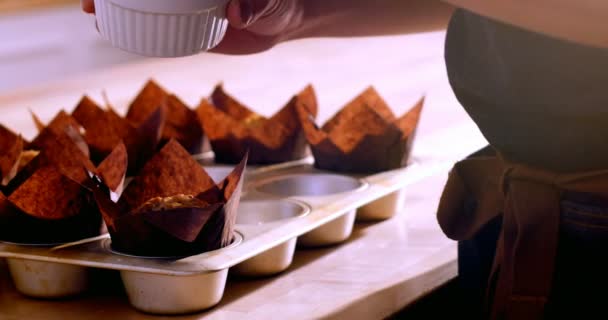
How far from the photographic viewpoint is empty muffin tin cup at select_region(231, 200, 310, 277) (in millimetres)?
931

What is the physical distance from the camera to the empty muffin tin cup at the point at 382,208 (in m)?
1.14

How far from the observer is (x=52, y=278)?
87 cm

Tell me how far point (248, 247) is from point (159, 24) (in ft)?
0.73

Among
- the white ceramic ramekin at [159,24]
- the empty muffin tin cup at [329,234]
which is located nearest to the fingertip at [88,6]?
the white ceramic ramekin at [159,24]

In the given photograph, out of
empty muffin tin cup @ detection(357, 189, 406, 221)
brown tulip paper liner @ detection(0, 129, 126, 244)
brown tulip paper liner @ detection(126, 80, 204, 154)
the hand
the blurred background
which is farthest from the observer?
the blurred background

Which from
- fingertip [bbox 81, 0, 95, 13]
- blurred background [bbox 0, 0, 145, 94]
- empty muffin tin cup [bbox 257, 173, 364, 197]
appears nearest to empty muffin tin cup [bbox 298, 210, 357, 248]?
empty muffin tin cup [bbox 257, 173, 364, 197]

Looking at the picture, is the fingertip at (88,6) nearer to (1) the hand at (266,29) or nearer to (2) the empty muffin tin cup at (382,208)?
(1) the hand at (266,29)

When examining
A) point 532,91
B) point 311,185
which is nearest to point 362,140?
point 311,185

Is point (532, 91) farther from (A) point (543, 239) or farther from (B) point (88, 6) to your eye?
(B) point (88, 6)

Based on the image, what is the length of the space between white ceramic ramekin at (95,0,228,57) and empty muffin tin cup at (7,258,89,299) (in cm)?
21

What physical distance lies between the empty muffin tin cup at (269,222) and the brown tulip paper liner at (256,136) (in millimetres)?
164

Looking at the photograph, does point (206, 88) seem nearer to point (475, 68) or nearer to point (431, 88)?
point (431, 88)

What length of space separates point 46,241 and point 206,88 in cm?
115

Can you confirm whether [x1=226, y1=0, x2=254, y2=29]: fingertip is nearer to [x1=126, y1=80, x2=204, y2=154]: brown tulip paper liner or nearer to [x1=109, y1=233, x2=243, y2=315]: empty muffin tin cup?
[x1=109, y1=233, x2=243, y2=315]: empty muffin tin cup
